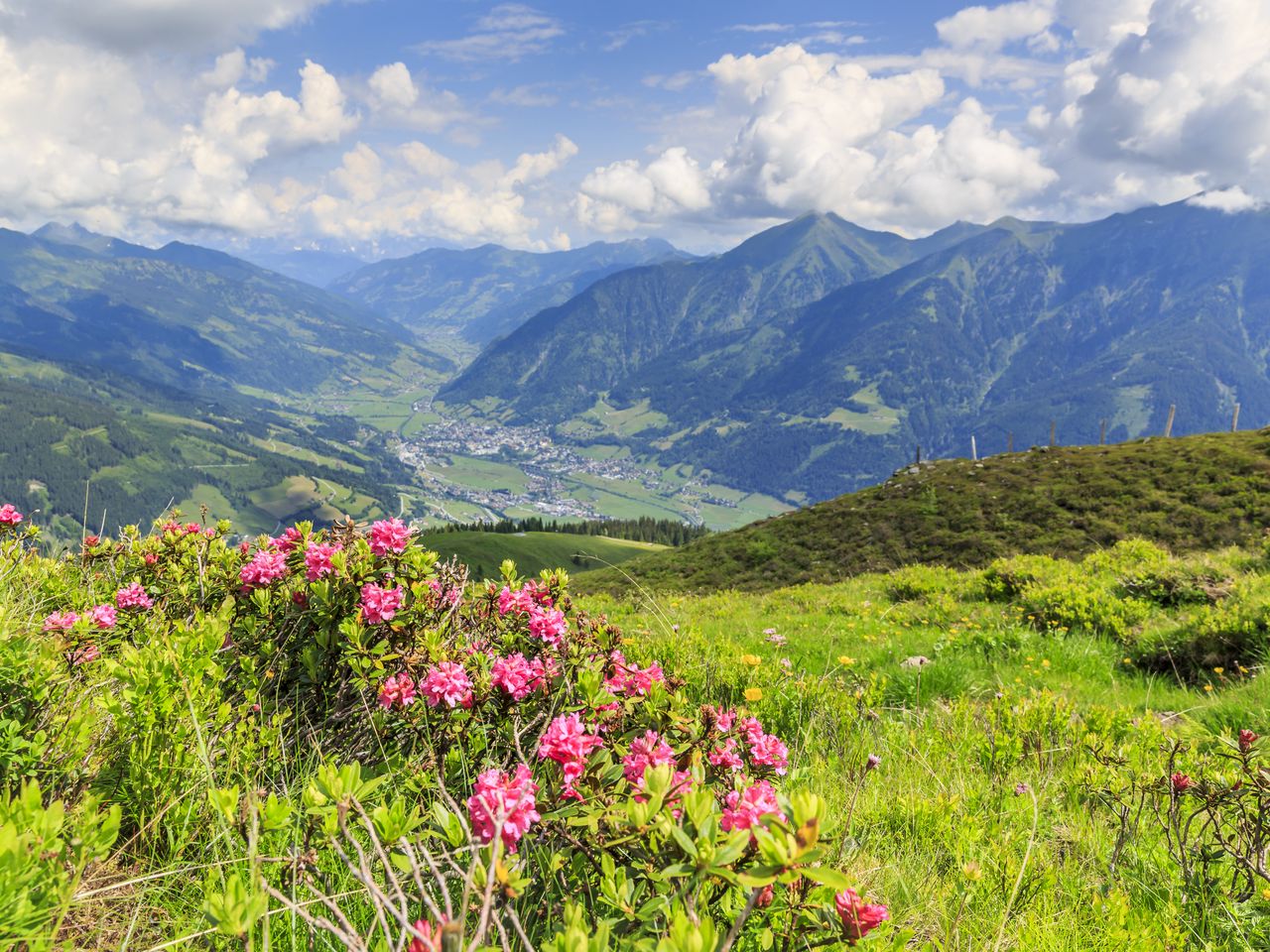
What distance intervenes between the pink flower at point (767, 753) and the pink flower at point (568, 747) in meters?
0.84

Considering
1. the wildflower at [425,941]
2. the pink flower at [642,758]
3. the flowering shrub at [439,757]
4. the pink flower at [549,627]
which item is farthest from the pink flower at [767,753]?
the wildflower at [425,941]

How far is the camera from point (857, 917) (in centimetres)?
175

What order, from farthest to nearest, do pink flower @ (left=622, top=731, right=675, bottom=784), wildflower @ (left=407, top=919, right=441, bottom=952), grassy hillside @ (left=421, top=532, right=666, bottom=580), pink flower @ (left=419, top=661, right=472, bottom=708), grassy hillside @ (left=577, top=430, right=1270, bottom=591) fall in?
grassy hillside @ (left=421, top=532, right=666, bottom=580) < grassy hillside @ (left=577, top=430, right=1270, bottom=591) < pink flower @ (left=419, top=661, right=472, bottom=708) < pink flower @ (left=622, top=731, right=675, bottom=784) < wildflower @ (left=407, top=919, right=441, bottom=952)

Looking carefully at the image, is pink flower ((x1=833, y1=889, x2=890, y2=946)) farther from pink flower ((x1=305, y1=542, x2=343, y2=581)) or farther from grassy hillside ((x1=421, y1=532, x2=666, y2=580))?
grassy hillside ((x1=421, y1=532, x2=666, y2=580))

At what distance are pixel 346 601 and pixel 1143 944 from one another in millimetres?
4203

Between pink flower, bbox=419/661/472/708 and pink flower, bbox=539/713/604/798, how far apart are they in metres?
0.79

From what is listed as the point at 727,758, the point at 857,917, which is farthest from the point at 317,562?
the point at 857,917

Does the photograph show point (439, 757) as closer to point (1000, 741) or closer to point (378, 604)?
point (378, 604)

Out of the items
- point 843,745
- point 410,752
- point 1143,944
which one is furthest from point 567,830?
point 843,745

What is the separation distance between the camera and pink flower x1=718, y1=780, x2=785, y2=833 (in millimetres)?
1837

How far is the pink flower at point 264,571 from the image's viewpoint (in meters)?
4.15

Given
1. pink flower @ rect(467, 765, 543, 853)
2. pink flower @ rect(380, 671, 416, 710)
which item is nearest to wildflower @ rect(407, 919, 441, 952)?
pink flower @ rect(467, 765, 543, 853)

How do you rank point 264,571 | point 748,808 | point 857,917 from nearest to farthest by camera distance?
point 857,917
point 748,808
point 264,571

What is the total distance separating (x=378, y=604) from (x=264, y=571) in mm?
1309
